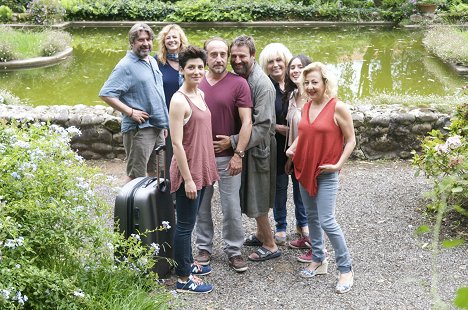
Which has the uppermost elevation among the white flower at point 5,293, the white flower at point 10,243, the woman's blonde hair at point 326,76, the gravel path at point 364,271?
the woman's blonde hair at point 326,76

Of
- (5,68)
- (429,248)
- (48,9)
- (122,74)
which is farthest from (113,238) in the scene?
(48,9)

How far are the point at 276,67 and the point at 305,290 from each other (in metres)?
1.60

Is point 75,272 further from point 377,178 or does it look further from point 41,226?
point 377,178

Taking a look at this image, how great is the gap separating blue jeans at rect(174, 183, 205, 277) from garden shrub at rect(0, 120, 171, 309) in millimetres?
259

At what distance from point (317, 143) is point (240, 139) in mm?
531

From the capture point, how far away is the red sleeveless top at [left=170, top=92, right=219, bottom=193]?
4195 millimetres

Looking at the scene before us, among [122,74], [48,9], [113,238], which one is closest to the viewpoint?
[113,238]

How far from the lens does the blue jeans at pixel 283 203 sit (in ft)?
16.8

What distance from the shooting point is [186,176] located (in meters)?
4.16

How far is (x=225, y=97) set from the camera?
4.49m

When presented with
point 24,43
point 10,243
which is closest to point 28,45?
point 24,43

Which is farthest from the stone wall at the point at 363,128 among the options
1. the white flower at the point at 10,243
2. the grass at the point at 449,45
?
the grass at the point at 449,45

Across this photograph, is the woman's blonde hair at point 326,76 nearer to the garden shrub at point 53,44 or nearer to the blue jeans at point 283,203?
the blue jeans at point 283,203

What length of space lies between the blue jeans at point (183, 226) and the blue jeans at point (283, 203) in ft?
3.21
